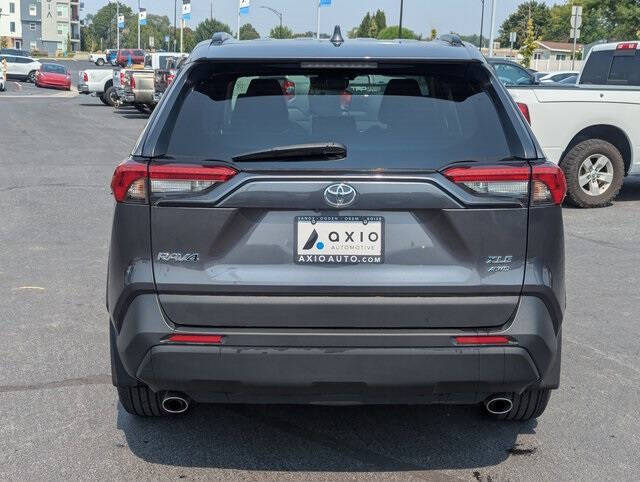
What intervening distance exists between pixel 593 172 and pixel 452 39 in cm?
765

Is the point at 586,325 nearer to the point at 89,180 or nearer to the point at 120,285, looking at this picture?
A: the point at 120,285

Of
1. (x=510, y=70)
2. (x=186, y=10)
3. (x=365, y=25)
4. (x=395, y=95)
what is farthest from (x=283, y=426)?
(x=365, y=25)

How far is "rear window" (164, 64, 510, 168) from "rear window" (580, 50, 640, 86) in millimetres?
10249

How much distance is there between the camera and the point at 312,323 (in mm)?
3365

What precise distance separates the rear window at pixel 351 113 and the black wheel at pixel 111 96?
3071 cm

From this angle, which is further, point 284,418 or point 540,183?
point 284,418

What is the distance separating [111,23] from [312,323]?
18116 centimetres

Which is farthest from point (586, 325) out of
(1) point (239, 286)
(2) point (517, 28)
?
(2) point (517, 28)

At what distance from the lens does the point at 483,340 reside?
11.1 ft

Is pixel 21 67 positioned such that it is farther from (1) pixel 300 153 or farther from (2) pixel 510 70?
(1) pixel 300 153

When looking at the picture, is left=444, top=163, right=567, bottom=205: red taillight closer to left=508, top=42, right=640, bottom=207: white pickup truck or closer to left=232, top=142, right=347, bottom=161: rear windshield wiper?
left=232, top=142, right=347, bottom=161: rear windshield wiper

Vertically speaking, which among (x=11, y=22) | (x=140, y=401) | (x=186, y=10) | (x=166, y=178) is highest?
(x=186, y=10)

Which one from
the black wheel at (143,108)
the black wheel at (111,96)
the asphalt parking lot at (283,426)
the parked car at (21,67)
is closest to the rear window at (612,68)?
the asphalt parking lot at (283,426)

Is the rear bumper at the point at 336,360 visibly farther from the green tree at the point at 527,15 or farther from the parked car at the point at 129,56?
the green tree at the point at 527,15
